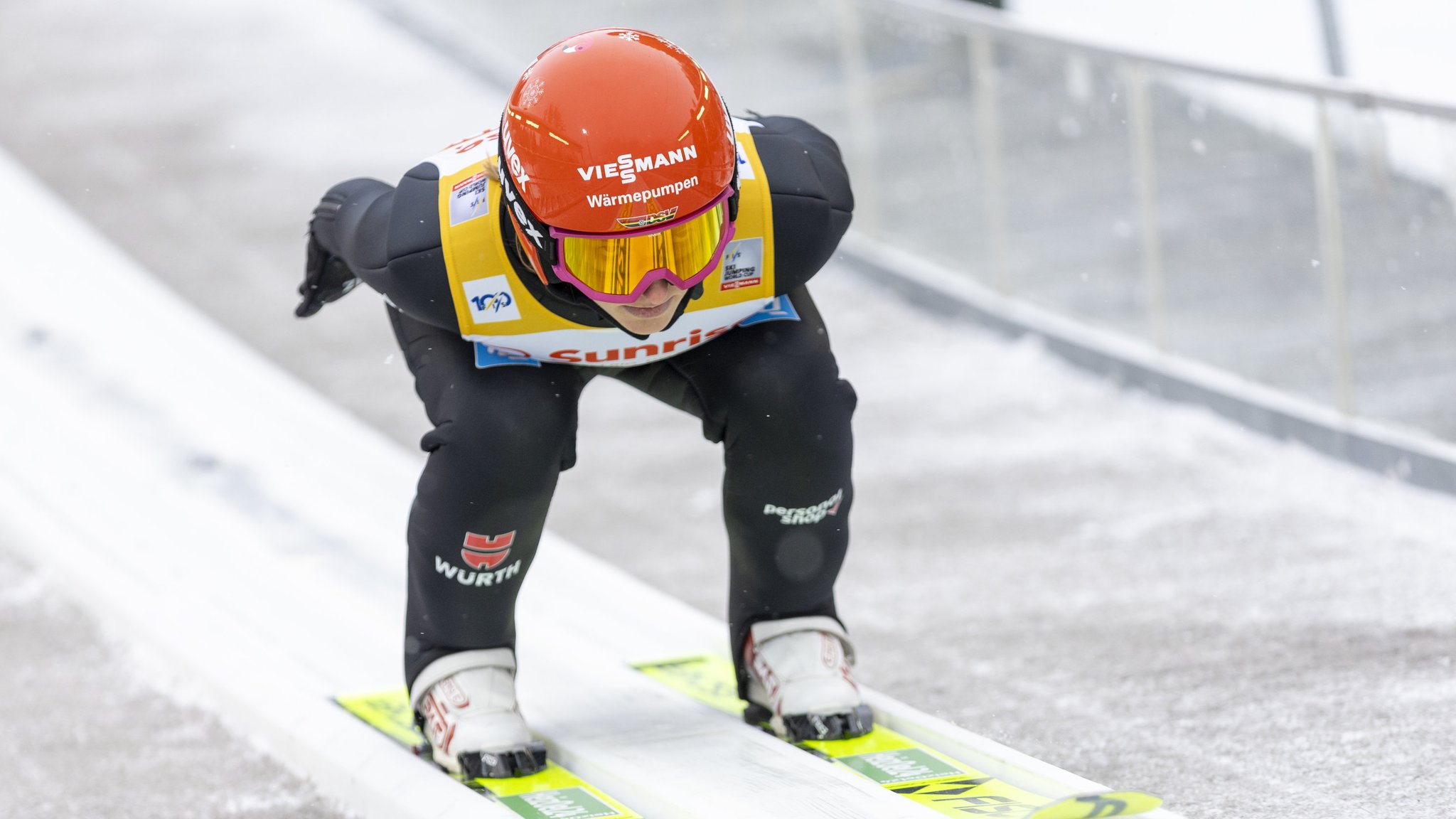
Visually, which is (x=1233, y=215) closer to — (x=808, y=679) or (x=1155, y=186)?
(x=1155, y=186)

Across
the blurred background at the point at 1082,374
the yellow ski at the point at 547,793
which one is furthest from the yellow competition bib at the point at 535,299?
the blurred background at the point at 1082,374

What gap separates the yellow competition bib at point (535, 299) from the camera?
8.49 feet

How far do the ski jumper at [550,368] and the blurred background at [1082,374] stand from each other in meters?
0.58

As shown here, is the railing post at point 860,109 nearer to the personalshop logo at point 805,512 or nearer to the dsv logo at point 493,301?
the personalshop logo at point 805,512

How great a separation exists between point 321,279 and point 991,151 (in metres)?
3.62

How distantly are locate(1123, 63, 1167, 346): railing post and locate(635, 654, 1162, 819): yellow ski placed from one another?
279 cm

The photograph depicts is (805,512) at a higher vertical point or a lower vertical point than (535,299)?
lower

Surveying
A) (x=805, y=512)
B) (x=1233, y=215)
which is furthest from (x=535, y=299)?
(x=1233, y=215)

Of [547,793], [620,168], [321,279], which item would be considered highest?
[620,168]

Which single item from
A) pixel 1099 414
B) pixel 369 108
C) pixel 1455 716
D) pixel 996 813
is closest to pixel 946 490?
pixel 1099 414

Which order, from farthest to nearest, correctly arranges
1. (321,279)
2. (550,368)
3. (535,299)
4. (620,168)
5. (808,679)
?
(321,279), (808,679), (550,368), (535,299), (620,168)

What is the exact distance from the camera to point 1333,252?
15.1 feet

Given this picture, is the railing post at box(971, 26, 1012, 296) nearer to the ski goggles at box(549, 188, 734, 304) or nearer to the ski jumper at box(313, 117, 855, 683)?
the ski jumper at box(313, 117, 855, 683)

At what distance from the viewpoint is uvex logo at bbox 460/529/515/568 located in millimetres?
2660
